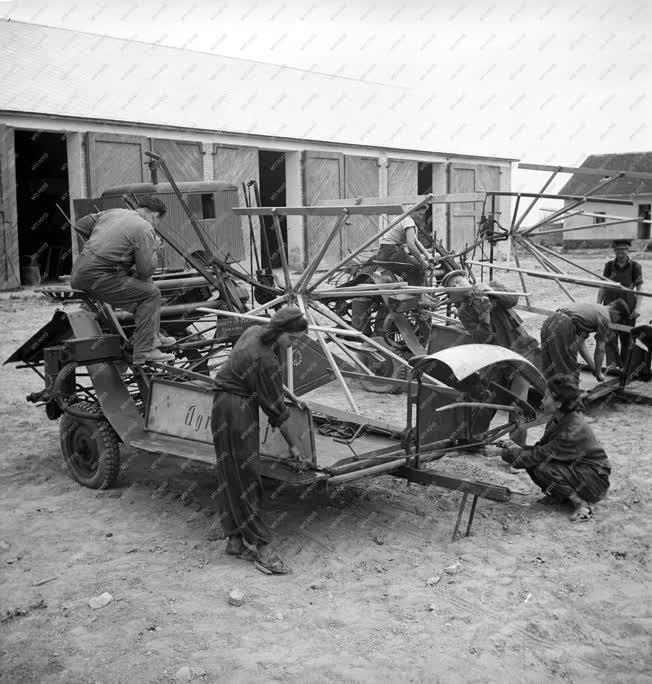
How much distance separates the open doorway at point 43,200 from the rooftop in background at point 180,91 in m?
2.32

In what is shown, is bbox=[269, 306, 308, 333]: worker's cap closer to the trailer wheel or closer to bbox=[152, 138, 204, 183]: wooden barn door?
the trailer wheel

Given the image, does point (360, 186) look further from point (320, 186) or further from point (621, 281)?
point (621, 281)

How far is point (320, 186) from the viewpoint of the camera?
22281 mm

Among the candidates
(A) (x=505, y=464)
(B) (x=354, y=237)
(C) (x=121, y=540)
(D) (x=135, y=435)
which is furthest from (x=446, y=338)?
(B) (x=354, y=237)

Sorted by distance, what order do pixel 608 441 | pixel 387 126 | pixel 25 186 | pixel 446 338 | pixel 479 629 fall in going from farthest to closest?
pixel 387 126, pixel 25 186, pixel 446 338, pixel 608 441, pixel 479 629

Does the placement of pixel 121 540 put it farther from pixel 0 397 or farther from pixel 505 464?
pixel 0 397

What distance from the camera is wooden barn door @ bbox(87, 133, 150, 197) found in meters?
17.9

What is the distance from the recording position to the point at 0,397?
9617mm

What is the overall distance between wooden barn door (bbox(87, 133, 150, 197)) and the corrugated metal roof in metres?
27.2

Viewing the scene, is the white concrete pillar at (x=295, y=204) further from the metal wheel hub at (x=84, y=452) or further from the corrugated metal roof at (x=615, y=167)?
the corrugated metal roof at (x=615, y=167)

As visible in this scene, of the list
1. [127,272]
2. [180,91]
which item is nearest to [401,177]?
[180,91]

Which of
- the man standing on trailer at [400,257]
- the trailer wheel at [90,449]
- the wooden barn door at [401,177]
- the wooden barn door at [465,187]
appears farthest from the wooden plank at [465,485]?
the wooden barn door at [465,187]

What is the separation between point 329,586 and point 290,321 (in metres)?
1.73

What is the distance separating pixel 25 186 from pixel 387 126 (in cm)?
1109
